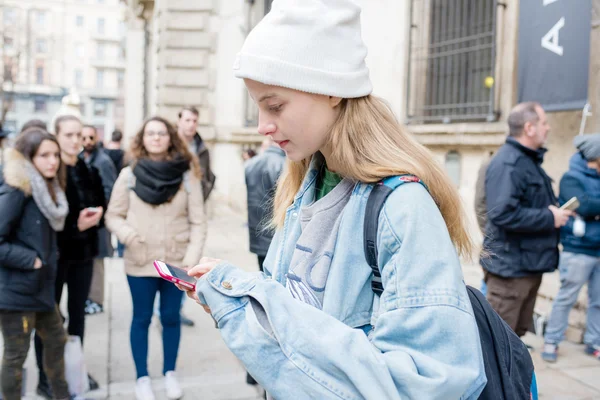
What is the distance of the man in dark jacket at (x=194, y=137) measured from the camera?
588cm

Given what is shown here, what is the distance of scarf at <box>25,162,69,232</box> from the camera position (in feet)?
11.6

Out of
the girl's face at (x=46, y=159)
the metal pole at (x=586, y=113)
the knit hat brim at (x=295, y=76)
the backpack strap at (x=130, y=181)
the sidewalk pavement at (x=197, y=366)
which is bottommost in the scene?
the sidewalk pavement at (x=197, y=366)

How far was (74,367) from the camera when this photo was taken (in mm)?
3885

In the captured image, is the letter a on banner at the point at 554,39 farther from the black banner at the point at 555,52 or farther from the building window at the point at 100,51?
the building window at the point at 100,51

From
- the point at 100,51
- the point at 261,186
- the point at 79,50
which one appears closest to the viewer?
the point at 261,186

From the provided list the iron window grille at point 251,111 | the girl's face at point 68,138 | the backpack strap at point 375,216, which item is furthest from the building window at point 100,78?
the backpack strap at point 375,216

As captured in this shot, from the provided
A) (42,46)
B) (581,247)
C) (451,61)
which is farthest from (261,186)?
(42,46)

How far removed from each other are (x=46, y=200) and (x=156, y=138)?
912mm

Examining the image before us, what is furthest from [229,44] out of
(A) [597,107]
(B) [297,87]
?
(B) [297,87]

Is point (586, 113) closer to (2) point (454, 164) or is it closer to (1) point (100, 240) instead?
(2) point (454, 164)

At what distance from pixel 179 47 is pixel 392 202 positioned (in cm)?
1197

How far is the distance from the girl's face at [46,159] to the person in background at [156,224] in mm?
554

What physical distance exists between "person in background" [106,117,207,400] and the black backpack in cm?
287

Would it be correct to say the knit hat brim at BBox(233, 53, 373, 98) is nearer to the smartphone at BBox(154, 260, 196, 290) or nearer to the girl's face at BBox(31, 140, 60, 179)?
the smartphone at BBox(154, 260, 196, 290)
